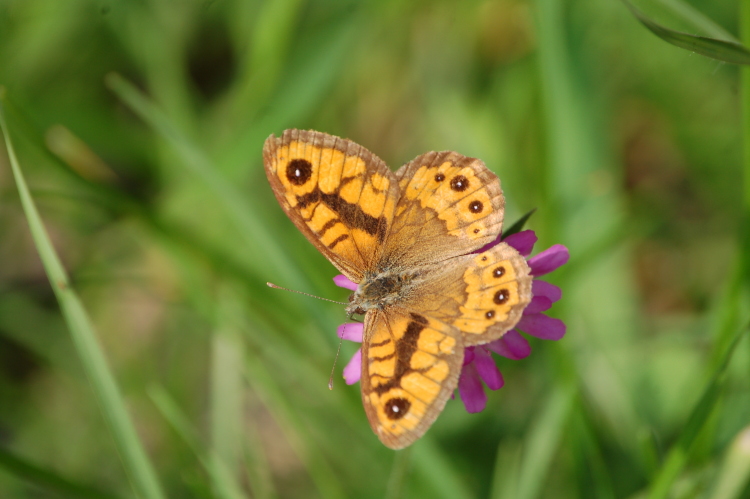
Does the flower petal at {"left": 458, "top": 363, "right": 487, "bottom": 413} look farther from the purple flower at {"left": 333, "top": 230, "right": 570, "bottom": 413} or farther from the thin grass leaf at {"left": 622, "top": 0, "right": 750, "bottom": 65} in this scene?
the thin grass leaf at {"left": 622, "top": 0, "right": 750, "bottom": 65}

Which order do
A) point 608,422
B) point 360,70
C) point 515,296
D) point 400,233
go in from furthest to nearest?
1. point 360,70
2. point 608,422
3. point 400,233
4. point 515,296

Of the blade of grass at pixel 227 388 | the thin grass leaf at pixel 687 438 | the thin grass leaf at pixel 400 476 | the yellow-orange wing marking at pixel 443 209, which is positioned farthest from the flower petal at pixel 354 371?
the thin grass leaf at pixel 687 438

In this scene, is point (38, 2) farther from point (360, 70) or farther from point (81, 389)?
point (81, 389)

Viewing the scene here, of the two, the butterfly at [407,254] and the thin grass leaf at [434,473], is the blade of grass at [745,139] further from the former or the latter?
the thin grass leaf at [434,473]

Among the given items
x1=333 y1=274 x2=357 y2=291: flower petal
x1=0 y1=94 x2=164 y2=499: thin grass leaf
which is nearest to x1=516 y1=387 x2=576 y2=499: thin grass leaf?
x1=333 y1=274 x2=357 y2=291: flower petal

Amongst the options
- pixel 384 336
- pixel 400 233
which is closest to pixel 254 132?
pixel 400 233

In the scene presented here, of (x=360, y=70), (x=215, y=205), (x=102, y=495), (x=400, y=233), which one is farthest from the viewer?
(x=360, y=70)
